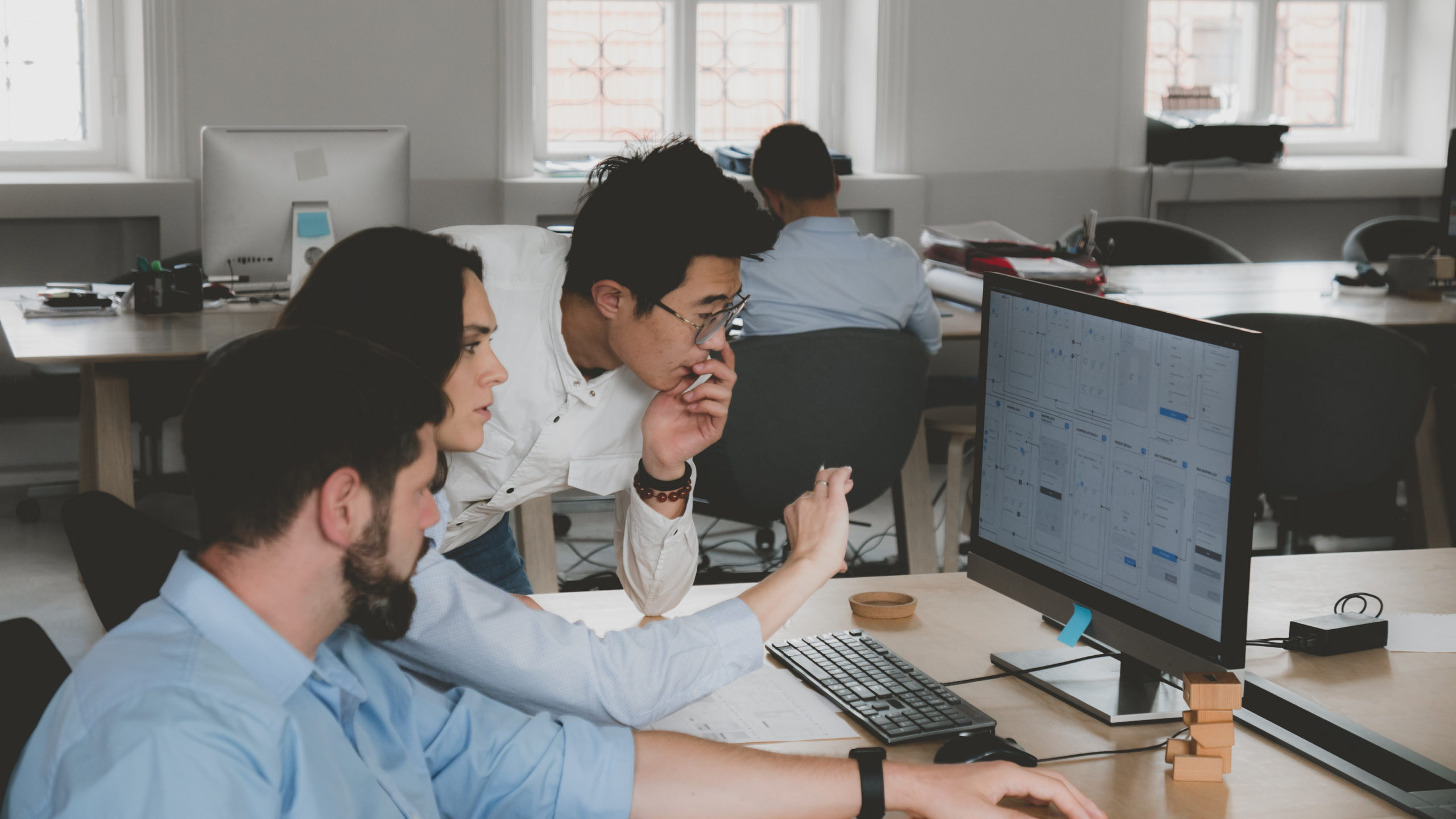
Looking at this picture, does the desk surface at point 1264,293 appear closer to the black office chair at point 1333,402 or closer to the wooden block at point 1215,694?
the black office chair at point 1333,402

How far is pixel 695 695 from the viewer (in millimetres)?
1393

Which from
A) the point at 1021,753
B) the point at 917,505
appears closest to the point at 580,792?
the point at 1021,753

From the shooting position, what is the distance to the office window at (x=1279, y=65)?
6047 mm

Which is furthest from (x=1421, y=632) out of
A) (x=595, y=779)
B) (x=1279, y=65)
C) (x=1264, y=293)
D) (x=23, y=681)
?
(x=1279, y=65)

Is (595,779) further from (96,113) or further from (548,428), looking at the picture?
(96,113)

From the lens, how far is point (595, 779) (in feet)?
4.17

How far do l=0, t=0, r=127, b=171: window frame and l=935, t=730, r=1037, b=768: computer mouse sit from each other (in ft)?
15.0

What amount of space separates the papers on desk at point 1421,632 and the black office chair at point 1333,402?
4.50ft

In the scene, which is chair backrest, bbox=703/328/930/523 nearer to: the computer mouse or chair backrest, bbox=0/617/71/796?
the computer mouse

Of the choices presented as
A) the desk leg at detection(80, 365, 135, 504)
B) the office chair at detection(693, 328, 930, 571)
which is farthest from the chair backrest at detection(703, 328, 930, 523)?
the desk leg at detection(80, 365, 135, 504)

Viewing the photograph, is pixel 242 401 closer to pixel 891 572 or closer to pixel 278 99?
pixel 891 572

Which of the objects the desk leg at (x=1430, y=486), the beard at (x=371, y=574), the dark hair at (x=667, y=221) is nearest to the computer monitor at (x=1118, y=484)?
the dark hair at (x=667, y=221)

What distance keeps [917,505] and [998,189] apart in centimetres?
230

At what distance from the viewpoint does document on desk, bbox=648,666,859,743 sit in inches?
57.1
